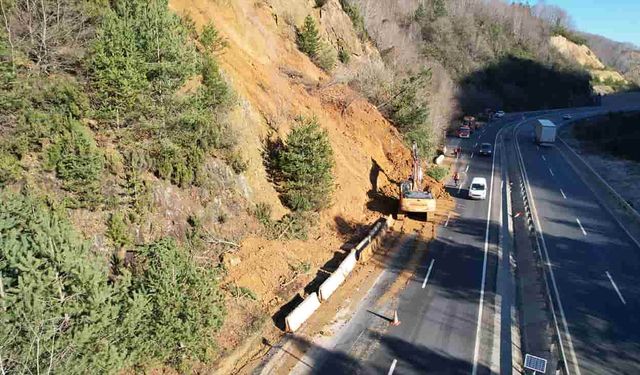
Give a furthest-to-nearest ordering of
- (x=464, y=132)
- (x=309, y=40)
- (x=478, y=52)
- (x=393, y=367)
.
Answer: (x=478, y=52)
(x=464, y=132)
(x=309, y=40)
(x=393, y=367)

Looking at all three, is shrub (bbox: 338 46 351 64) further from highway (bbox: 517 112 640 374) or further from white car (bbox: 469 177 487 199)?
highway (bbox: 517 112 640 374)

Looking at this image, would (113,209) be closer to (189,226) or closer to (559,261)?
(189,226)

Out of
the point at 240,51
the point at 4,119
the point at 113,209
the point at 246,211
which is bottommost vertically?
the point at 246,211

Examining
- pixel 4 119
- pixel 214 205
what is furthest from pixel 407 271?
pixel 4 119

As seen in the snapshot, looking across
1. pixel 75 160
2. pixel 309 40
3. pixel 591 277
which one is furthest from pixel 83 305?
pixel 309 40

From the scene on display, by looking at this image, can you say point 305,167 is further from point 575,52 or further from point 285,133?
point 575,52

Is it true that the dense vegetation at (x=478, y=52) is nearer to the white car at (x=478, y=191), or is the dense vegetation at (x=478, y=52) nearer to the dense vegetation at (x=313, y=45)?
the dense vegetation at (x=313, y=45)
